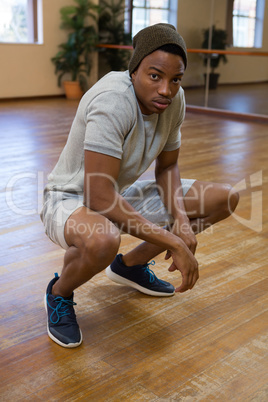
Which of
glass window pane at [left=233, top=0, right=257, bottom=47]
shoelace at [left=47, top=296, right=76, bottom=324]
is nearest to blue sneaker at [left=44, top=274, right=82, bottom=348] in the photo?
shoelace at [left=47, top=296, right=76, bottom=324]

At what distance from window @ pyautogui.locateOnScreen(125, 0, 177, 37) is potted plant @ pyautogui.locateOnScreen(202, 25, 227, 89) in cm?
54

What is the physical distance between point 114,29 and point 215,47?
74.7 inches

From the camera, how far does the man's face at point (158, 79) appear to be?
1.49 m

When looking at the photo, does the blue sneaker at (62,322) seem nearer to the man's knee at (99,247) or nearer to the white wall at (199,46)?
the man's knee at (99,247)

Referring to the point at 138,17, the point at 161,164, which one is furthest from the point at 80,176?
the point at 138,17

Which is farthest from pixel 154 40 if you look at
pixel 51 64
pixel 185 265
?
pixel 51 64

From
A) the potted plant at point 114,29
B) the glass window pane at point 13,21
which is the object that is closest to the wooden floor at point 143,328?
the glass window pane at point 13,21

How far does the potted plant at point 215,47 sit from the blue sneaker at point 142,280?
5.24 m

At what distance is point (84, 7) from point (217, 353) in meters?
6.99

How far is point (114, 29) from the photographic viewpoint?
7.92 metres

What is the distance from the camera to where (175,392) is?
4.45ft

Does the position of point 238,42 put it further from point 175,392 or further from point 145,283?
point 175,392

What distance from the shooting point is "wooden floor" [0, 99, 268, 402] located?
1.38m

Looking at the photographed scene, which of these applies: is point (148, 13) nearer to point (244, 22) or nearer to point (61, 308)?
point (244, 22)
